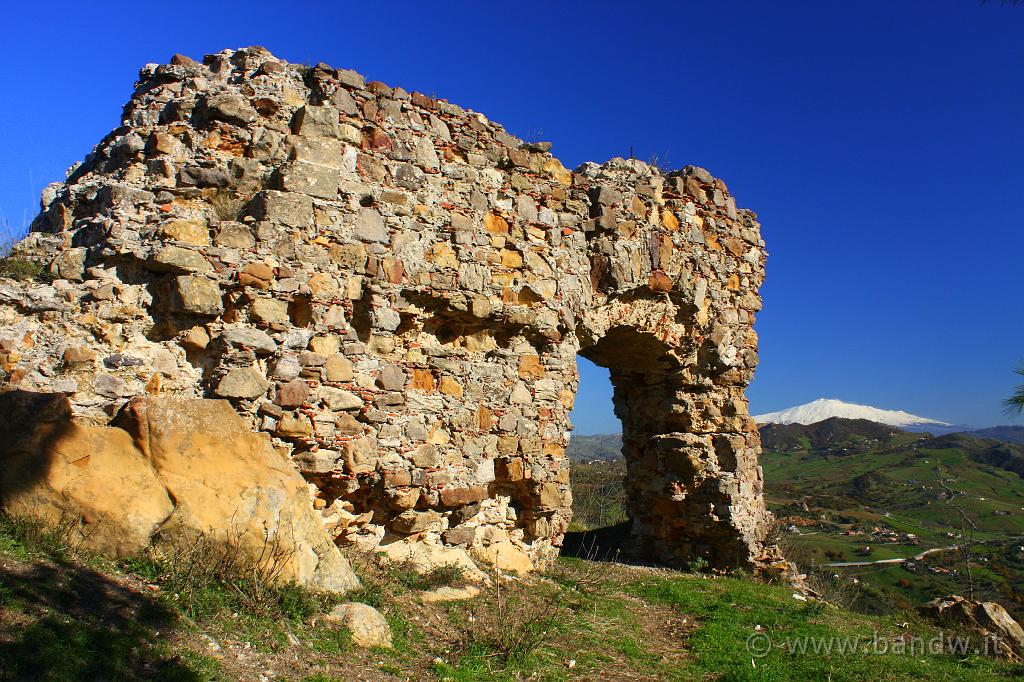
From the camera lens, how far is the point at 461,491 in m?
5.96

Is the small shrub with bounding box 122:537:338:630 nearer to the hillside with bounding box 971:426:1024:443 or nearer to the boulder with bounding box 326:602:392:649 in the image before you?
the boulder with bounding box 326:602:392:649

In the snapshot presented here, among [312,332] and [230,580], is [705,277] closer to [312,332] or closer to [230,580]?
[312,332]

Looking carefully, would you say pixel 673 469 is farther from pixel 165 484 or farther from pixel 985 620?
pixel 165 484

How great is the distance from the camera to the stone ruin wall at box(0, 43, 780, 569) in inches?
189

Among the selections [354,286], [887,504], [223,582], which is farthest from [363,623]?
[887,504]

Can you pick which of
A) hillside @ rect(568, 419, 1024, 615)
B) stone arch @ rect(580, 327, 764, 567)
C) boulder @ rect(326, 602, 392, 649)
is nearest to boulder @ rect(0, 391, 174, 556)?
boulder @ rect(326, 602, 392, 649)

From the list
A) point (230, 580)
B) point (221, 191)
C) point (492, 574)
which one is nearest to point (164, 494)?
point (230, 580)

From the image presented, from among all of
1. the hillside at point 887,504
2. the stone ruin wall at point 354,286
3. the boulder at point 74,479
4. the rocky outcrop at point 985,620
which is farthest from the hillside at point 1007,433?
the boulder at point 74,479

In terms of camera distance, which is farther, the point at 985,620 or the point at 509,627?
the point at 985,620

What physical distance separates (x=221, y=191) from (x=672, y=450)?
22.4 ft

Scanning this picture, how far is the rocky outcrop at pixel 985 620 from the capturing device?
6.73 m

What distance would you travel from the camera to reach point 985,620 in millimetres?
7402

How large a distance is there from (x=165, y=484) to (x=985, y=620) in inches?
358

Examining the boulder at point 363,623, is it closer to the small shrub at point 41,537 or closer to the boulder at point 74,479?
the boulder at point 74,479
